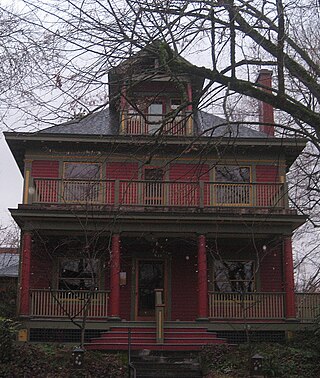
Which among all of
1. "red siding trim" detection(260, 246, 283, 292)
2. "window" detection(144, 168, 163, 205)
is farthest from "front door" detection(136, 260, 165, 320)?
"red siding trim" detection(260, 246, 283, 292)

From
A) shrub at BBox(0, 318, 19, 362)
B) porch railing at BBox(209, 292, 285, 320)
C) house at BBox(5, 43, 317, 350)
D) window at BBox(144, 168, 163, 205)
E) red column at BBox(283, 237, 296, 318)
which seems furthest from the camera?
window at BBox(144, 168, 163, 205)

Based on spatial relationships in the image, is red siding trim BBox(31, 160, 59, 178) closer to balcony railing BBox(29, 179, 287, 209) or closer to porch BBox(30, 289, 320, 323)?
balcony railing BBox(29, 179, 287, 209)

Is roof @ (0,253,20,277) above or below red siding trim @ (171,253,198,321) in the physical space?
above

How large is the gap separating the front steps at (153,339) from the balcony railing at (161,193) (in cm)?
376

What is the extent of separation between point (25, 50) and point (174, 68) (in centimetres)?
195

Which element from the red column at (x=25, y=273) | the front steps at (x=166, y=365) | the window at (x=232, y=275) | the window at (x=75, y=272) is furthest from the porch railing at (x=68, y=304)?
the window at (x=232, y=275)

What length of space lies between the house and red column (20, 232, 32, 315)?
0.04 meters

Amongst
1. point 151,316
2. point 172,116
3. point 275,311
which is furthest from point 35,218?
point 172,116

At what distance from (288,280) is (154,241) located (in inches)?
173

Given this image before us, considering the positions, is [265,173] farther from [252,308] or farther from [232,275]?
[252,308]

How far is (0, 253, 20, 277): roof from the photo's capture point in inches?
1117

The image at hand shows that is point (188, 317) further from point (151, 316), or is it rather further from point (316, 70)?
point (316, 70)

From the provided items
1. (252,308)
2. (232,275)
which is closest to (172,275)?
(232,275)

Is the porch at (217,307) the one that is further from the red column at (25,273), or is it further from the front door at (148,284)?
the front door at (148,284)
